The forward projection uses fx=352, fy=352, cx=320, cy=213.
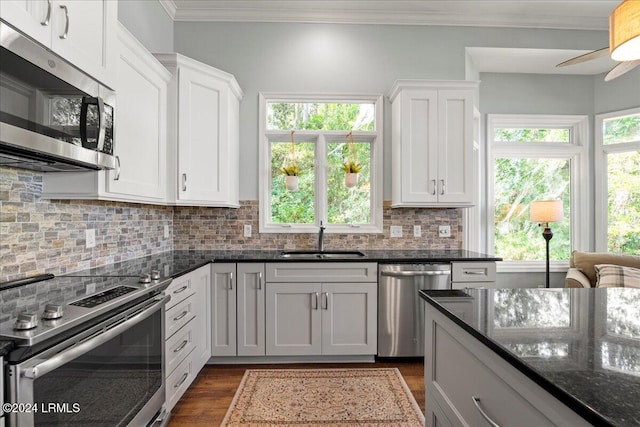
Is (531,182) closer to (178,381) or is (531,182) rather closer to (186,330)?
(186,330)

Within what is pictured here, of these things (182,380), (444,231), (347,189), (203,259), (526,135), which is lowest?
(182,380)

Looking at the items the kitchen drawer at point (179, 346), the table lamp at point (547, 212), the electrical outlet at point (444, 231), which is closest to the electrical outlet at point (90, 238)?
the kitchen drawer at point (179, 346)

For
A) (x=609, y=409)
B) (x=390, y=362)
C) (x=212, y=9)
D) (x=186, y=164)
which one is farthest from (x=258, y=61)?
(x=609, y=409)

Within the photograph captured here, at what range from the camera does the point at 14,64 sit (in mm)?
1164

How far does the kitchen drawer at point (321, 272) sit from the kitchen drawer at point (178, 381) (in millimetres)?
804

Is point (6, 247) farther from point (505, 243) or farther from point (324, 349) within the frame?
point (505, 243)

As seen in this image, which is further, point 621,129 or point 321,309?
point 621,129

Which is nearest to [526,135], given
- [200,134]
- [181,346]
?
[200,134]

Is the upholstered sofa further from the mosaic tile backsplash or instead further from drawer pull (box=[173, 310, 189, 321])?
the mosaic tile backsplash

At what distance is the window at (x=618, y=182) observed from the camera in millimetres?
3793

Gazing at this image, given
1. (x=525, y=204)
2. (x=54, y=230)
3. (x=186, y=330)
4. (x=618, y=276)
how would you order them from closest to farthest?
(x=54, y=230), (x=186, y=330), (x=618, y=276), (x=525, y=204)

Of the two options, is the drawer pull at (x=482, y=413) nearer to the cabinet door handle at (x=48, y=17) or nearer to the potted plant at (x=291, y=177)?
the cabinet door handle at (x=48, y=17)

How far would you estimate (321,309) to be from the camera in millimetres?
2758

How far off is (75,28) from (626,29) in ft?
7.43
